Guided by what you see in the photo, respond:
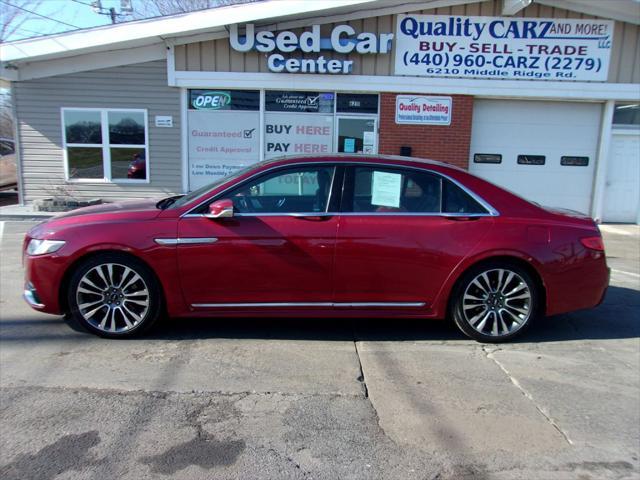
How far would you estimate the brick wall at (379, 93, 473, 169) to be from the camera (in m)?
11.4

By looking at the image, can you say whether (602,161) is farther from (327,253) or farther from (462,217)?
(327,253)

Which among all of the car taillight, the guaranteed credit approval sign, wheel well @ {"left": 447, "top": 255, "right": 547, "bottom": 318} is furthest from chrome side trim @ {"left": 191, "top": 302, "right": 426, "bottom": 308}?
the guaranteed credit approval sign

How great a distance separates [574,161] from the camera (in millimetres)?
11922

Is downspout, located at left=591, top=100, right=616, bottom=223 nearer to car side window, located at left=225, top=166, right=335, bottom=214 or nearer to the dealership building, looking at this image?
the dealership building

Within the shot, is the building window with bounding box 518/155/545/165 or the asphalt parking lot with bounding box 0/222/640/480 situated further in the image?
the building window with bounding box 518/155/545/165

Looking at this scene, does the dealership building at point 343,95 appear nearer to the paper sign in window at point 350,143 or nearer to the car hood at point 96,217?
the paper sign in window at point 350,143

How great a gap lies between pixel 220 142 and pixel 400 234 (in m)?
8.29

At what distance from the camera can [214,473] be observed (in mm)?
2613

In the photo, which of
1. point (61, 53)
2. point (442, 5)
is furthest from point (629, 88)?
point (61, 53)

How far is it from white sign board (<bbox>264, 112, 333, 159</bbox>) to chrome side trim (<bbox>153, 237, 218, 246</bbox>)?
7.60 m

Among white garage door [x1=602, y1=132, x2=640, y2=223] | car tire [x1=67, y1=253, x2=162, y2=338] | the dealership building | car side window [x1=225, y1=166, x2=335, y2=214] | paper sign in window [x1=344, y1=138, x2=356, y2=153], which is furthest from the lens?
white garage door [x1=602, y1=132, x2=640, y2=223]

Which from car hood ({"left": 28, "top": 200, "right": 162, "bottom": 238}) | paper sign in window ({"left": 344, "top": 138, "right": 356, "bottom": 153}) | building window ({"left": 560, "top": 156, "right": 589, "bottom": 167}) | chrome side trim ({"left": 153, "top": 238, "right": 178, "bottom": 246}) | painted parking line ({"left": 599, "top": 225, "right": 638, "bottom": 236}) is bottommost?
painted parking line ({"left": 599, "top": 225, "right": 638, "bottom": 236})

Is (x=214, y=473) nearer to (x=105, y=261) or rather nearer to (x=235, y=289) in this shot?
(x=235, y=289)

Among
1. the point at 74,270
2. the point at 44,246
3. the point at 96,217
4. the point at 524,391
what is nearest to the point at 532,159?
the point at 524,391
